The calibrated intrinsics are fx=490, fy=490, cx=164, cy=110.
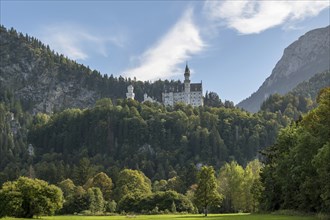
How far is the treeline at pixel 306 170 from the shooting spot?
46.0 m

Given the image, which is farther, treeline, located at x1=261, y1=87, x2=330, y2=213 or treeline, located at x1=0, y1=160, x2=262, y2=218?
treeline, located at x1=0, y1=160, x2=262, y2=218

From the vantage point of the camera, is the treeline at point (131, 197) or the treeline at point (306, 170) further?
the treeline at point (131, 197)

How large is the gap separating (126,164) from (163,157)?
52.5 ft

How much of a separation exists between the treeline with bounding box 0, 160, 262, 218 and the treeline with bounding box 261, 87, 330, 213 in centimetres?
1281

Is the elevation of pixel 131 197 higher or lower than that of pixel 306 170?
lower

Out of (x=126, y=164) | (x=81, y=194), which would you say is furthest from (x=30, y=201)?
(x=126, y=164)

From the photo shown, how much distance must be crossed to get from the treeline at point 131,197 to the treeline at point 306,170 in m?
12.8

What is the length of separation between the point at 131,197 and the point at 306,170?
177ft

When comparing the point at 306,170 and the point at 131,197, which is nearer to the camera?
the point at 306,170

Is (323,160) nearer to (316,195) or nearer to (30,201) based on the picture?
(316,195)

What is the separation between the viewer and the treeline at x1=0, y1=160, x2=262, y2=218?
6906 cm

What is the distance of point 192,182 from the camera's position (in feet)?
458

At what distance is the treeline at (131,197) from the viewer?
69062 millimetres

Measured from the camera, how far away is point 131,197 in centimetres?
10156
